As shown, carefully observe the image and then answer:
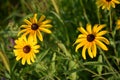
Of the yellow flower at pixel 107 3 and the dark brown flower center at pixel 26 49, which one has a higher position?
the yellow flower at pixel 107 3

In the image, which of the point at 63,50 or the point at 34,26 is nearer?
the point at 34,26

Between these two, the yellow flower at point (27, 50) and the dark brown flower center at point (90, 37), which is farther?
the yellow flower at point (27, 50)

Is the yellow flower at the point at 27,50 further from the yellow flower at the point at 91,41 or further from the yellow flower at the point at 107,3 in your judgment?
the yellow flower at the point at 107,3

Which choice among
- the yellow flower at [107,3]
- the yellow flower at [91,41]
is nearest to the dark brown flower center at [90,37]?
the yellow flower at [91,41]

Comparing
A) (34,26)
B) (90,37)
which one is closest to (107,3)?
(90,37)

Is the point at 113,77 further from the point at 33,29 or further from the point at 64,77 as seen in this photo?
the point at 33,29

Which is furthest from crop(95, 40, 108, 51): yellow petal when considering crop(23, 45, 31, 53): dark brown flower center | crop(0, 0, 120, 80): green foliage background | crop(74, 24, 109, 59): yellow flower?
crop(23, 45, 31, 53): dark brown flower center

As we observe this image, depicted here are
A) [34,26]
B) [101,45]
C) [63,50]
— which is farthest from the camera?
[63,50]

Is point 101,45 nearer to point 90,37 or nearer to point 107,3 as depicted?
point 90,37

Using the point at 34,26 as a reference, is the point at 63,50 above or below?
below
